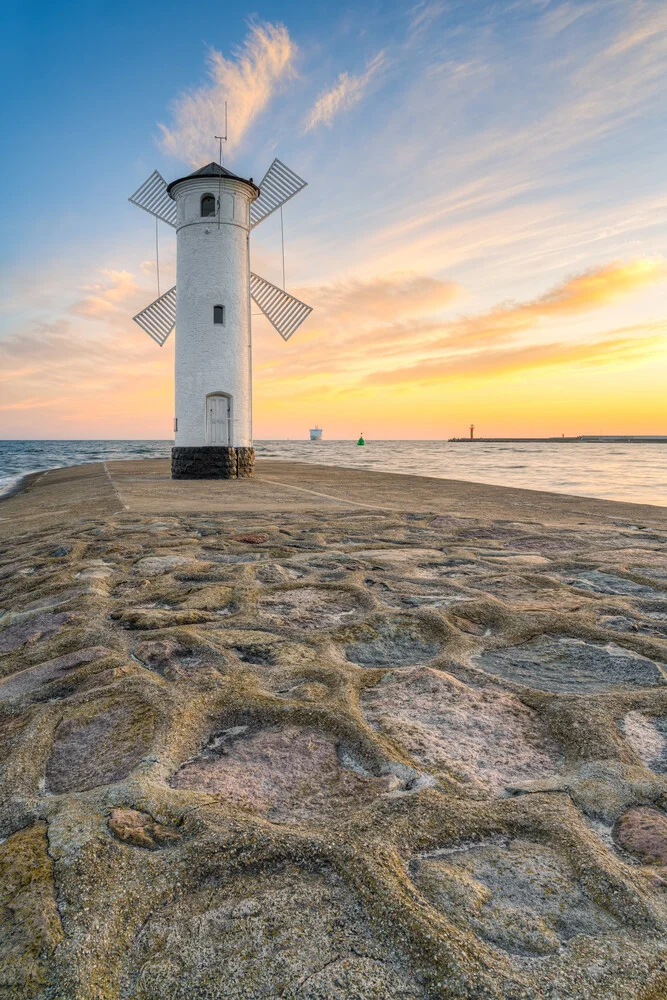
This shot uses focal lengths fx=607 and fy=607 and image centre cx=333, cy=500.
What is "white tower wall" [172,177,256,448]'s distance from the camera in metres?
16.2

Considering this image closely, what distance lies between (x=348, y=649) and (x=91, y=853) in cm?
149

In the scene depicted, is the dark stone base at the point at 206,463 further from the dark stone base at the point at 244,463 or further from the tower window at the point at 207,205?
the tower window at the point at 207,205

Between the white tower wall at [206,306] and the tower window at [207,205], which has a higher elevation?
the tower window at [207,205]

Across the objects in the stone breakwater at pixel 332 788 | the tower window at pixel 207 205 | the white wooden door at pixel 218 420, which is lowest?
the stone breakwater at pixel 332 788

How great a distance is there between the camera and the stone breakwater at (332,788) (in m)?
1.09

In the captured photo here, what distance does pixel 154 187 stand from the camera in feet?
65.6

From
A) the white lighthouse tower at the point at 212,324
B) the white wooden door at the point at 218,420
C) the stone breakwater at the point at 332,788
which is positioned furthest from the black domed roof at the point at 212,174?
the stone breakwater at the point at 332,788

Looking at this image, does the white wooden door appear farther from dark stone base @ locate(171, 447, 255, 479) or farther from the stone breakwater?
the stone breakwater

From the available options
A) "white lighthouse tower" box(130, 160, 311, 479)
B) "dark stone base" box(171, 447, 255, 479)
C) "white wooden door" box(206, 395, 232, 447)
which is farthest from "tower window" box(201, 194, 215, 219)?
"dark stone base" box(171, 447, 255, 479)

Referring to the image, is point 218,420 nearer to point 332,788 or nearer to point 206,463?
point 206,463

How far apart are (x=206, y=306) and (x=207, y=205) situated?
2.87 metres

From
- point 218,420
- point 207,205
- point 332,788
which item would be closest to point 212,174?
point 207,205

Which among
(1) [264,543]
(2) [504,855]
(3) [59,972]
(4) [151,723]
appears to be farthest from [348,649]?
(1) [264,543]

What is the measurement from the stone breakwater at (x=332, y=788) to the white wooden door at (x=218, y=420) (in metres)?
12.9
